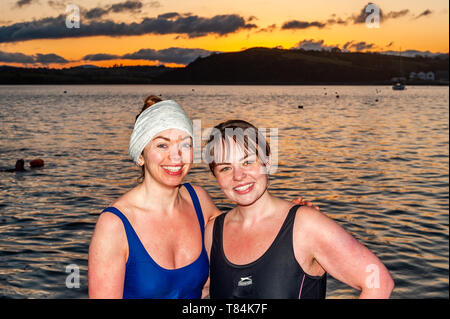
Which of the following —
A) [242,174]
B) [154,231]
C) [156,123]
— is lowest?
[154,231]

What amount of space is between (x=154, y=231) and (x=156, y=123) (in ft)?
3.34

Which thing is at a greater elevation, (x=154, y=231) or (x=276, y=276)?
(x=154, y=231)

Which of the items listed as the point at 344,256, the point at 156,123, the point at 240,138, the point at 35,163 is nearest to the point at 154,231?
the point at 156,123

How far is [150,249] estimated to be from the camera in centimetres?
447

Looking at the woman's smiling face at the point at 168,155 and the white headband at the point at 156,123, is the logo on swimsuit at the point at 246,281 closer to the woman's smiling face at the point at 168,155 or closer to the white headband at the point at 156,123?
the woman's smiling face at the point at 168,155

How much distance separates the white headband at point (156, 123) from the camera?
4418mm

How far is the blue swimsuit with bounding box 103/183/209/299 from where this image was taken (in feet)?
14.2

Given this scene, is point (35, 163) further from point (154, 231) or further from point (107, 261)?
point (107, 261)

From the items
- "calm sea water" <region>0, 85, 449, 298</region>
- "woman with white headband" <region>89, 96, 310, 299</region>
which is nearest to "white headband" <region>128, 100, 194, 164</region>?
"woman with white headband" <region>89, 96, 310, 299</region>

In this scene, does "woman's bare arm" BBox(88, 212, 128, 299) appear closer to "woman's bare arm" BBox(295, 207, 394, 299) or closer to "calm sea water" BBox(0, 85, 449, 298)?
"woman's bare arm" BBox(295, 207, 394, 299)

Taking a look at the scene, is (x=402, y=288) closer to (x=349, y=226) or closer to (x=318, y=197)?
(x=349, y=226)

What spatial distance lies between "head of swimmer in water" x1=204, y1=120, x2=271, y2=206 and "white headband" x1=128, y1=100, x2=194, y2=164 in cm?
37

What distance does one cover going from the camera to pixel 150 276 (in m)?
4.41
